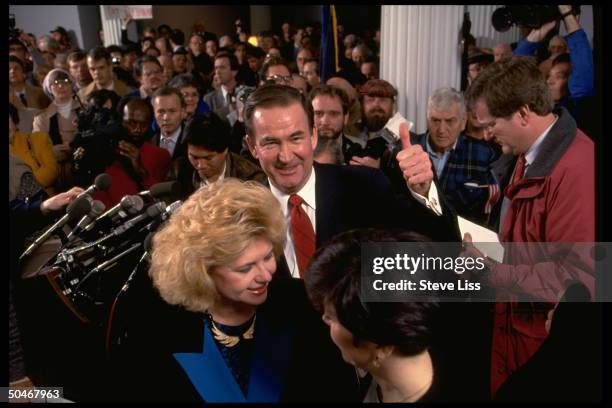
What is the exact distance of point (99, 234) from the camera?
176cm

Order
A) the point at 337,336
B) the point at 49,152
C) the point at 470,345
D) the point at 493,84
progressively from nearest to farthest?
the point at 337,336 < the point at 493,84 < the point at 470,345 < the point at 49,152

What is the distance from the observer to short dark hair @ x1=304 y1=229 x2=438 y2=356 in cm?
104

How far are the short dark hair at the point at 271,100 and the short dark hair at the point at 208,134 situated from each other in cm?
63

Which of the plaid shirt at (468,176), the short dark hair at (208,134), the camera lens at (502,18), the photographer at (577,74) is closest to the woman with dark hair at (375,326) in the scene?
the short dark hair at (208,134)

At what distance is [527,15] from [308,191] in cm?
262

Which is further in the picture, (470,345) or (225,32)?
(225,32)

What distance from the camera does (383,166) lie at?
83.4 inches

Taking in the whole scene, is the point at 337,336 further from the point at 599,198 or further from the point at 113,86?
the point at 113,86

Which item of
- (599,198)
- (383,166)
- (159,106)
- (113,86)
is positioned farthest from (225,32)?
(599,198)

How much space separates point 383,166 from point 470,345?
0.77 m

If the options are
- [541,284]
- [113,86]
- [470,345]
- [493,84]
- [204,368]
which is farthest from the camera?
[113,86]

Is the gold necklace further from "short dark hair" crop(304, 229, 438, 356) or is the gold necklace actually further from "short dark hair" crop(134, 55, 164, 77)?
"short dark hair" crop(134, 55, 164, 77)

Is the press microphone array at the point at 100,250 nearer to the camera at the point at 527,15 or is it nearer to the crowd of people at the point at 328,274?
the crowd of people at the point at 328,274

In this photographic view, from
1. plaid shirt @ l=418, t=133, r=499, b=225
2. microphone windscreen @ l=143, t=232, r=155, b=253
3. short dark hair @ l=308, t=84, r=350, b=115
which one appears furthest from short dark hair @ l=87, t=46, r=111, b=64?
microphone windscreen @ l=143, t=232, r=155, b=253
